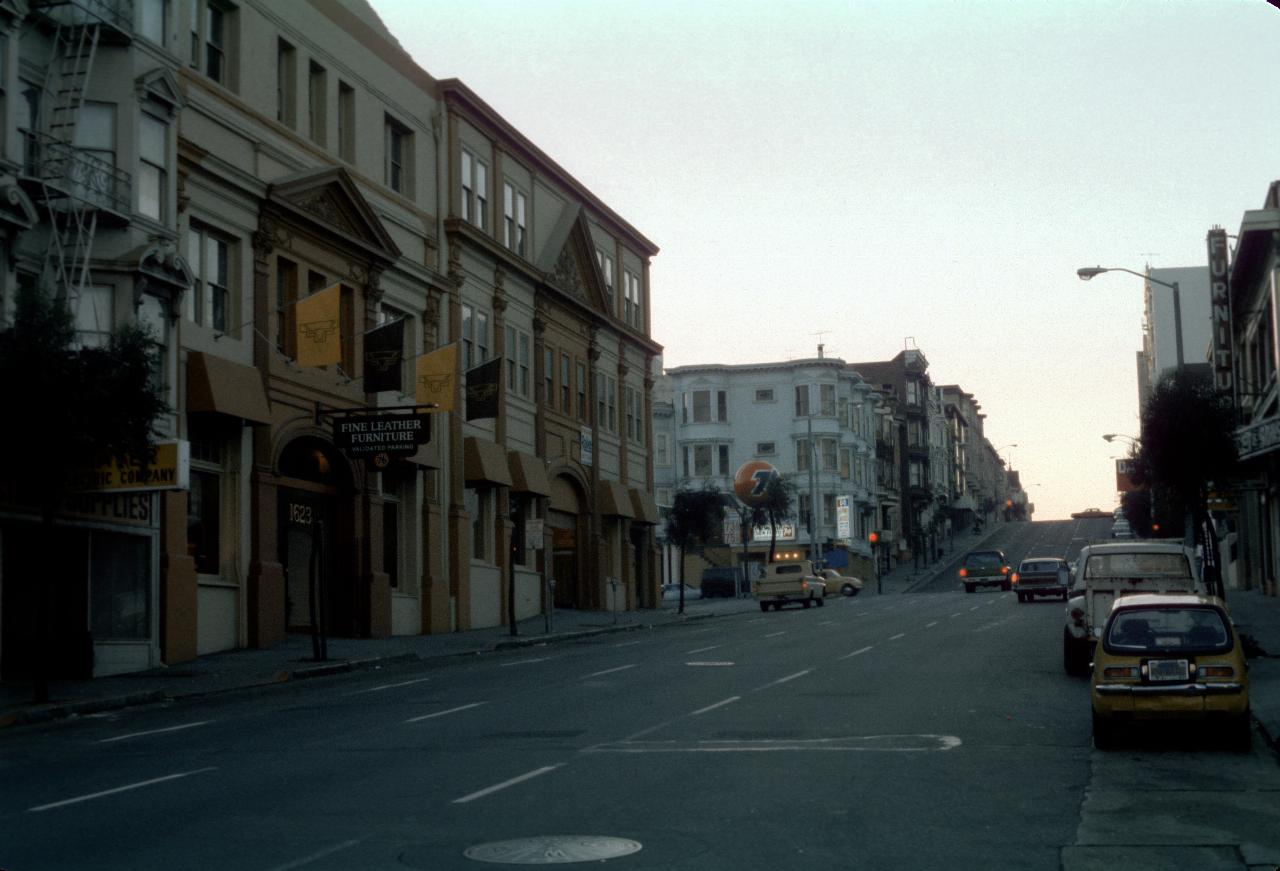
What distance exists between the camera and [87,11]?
26203mm

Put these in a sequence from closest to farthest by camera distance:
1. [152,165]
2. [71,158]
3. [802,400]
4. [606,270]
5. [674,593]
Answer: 1. [71,158]
2. [152,165]
3. [606,270]
4. [674,593]
5. [802,400]

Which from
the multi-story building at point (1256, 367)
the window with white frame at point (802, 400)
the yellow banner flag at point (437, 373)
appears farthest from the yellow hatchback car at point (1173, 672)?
the window with white frame at point (802, 400)

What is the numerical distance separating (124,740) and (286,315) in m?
18.0

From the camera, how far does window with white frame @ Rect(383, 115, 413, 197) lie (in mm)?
40438

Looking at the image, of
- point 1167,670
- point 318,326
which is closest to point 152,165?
point 318,326

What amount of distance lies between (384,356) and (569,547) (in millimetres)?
18986

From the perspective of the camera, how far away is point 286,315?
34.3m

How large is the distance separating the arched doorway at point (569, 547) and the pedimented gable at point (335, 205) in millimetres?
15231

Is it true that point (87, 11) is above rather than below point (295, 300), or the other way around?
above

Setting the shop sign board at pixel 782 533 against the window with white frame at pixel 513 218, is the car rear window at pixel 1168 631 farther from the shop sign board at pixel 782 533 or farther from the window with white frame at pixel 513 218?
the shop sign board at pixel 782 533

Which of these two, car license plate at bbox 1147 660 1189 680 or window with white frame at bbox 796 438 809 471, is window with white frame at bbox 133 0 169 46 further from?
window with white frame at bbox 796 438 809 471

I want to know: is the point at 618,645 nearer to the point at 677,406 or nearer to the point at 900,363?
the point at 677,406

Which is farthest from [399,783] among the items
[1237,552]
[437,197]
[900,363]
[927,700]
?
[900,363]

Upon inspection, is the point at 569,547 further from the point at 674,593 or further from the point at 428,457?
the point at 674,593
